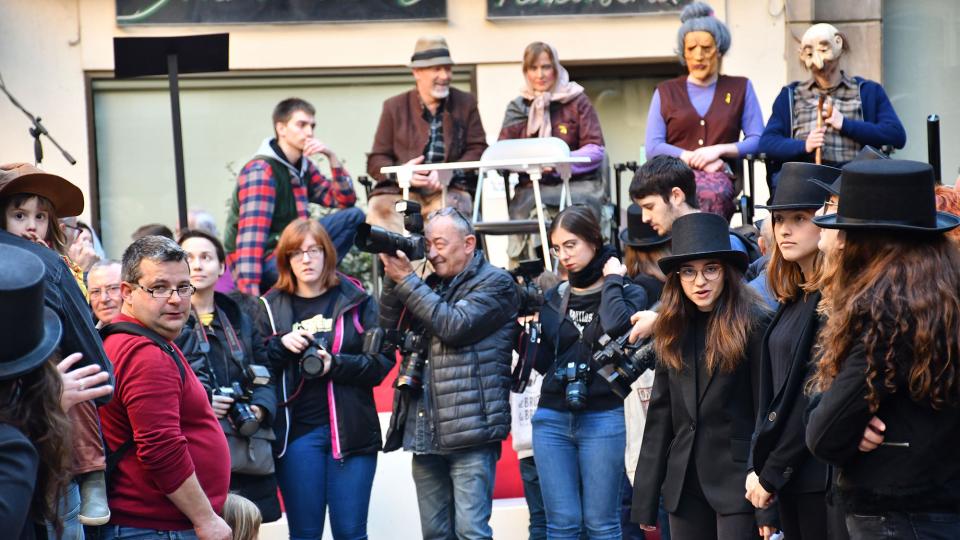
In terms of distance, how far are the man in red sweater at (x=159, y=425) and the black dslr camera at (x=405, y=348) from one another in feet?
5.70

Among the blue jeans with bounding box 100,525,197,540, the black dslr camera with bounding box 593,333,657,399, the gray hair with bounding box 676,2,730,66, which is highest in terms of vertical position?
the gray hair with bounding box 676,2,730,66

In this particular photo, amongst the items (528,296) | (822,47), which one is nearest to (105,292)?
(528,296)

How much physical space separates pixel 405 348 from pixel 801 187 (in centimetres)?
224

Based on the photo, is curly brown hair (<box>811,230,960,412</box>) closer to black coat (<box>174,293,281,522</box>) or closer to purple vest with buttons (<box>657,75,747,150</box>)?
black coat (<box>174,293,281,522</box>)

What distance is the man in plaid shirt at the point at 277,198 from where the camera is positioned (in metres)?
8.45

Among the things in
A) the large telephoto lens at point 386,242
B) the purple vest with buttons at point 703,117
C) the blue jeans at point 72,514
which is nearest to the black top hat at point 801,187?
the large telephoto lens at point 386,242

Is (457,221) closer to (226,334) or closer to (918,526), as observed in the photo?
(226,334)

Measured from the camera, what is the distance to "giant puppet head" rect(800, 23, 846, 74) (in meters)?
8.41

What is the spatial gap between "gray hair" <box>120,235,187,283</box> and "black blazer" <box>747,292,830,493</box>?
2133 mm

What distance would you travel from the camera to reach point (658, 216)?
6.71m

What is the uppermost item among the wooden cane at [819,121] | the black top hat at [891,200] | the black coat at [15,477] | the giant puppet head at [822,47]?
the giant puppet head at [822,47]

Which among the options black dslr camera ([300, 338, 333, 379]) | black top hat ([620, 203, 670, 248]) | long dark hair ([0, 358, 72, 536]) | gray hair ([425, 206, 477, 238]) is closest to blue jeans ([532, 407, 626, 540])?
black top hat ([620, 203, 670, 248])

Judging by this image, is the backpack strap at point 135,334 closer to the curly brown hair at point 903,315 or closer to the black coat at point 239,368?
the black coat at point 239,368

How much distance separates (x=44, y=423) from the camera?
3.41 metres
